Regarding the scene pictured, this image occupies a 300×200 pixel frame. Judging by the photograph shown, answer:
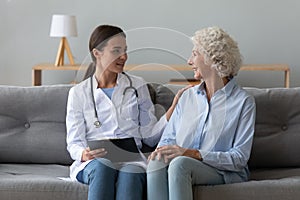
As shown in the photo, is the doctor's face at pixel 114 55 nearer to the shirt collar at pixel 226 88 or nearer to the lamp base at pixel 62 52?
the shirt collar at pixel 226 88

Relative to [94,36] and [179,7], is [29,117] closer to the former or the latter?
[94,36]

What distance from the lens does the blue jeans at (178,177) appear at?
88.7 inches

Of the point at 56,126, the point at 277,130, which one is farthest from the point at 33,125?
the point at 277,130

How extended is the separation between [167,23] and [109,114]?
239cm

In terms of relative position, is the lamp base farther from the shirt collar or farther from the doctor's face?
the shirt collar

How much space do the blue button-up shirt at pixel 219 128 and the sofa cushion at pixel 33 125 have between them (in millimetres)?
624

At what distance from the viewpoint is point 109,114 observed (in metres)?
2.52

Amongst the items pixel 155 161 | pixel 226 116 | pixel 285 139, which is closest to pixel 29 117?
pixel 155 161

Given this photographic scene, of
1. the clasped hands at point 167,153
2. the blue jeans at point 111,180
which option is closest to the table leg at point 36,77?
the blue jeans at point 111,180

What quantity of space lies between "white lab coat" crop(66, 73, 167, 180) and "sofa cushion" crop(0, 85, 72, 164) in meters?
0.27

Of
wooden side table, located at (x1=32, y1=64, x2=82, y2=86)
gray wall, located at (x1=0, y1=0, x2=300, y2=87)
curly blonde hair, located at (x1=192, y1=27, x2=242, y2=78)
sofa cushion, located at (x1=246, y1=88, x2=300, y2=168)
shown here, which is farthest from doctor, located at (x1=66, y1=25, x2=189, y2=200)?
gray wall, located at (x1=0, y1=0, x2=300, y2=87)

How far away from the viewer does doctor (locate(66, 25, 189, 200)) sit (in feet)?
7.84

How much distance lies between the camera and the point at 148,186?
231cm

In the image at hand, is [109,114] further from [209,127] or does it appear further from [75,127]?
[209,127]
